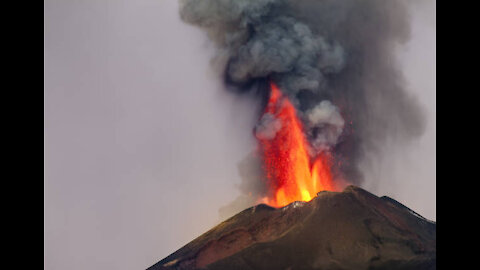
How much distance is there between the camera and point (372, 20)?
25234 mm

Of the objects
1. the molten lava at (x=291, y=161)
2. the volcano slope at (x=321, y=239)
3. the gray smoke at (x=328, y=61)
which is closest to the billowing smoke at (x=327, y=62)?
the gray smoke at (x=328, y=61)

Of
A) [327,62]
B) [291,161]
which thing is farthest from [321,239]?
[327,62]

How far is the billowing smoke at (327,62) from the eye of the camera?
71.2ft

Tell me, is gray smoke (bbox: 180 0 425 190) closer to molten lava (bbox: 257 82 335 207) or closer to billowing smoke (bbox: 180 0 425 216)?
billowing smoke (bbox: 180 0 425 216)

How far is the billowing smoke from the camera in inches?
854

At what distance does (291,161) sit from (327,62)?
13.9 feet

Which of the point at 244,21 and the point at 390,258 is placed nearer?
A: the point at 390,258

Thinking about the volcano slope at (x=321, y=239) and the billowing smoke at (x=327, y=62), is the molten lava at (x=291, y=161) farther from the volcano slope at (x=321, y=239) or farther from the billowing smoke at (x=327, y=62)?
the volcano slope at (x=321, y=239)

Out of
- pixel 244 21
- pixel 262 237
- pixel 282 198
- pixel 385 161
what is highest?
pixel 244 21

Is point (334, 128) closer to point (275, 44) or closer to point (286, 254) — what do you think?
point (275, 44)

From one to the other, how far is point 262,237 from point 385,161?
1063cm

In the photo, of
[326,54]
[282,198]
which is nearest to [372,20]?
[326,54]

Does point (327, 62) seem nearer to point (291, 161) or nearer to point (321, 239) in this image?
point (291, 161)

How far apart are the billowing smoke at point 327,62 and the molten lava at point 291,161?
0.37 metres
